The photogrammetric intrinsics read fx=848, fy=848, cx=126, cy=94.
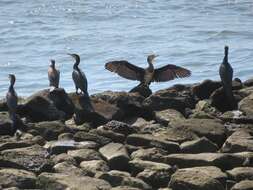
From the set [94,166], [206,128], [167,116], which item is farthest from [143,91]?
[94,166]

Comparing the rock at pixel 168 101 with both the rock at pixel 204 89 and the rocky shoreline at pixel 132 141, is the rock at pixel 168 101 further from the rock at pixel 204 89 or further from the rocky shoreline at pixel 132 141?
the rock at pixel 204 89

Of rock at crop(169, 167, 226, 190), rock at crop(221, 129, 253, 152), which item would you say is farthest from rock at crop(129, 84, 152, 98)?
rock at crop(169, 167, 226, 190)

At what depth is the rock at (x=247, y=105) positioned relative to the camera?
13577 millimetres

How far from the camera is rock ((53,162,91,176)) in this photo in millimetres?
10211

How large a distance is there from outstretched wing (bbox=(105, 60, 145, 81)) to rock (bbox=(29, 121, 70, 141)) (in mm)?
3711

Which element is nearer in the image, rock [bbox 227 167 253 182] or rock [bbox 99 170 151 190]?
rock [bbox 99 170 151 190]

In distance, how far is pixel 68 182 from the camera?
9.52 m

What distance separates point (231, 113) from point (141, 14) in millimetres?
21448

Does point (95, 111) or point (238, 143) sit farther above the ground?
point (238, 143)

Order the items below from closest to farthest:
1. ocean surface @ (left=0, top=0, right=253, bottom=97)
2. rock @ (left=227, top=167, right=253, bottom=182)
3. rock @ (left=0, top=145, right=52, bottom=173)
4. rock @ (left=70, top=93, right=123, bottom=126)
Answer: rock @ (left=227, top=167, right=253, bottom=182) → rock @ (left=0, top=145, right=52, bottom=173) → rock @ (left=70, top=93, right=123, bottom=126) → ocean surface @ (left=0, top=0, right=253, bottom=97)

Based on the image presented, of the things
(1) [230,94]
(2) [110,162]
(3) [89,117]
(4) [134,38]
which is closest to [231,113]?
(1) [230,94]

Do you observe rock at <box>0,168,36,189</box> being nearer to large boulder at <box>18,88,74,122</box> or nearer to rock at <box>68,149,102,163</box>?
rock at <box>68,149,102,163</box>

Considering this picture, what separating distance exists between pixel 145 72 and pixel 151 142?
5109 mm

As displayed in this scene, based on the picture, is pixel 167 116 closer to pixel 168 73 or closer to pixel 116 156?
pixel 116 156
